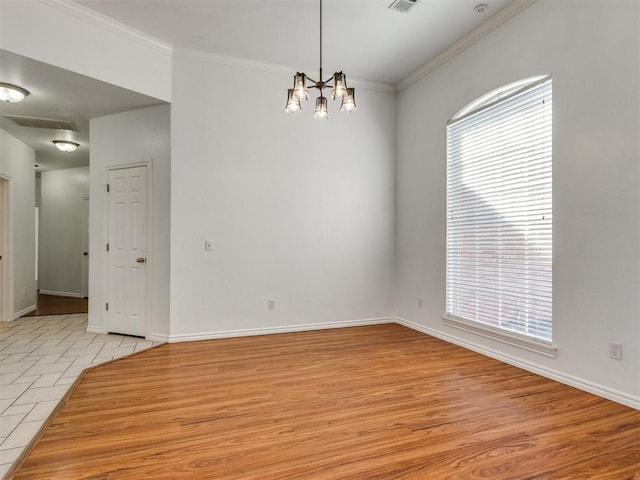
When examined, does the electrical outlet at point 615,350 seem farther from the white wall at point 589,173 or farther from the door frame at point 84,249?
the door frame at point 84,249

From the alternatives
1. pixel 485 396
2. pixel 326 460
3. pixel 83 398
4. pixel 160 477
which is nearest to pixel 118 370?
pixel 83 398

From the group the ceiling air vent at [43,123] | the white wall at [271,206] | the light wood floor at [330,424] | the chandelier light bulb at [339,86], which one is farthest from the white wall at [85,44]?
the light wood floor at [330,424]

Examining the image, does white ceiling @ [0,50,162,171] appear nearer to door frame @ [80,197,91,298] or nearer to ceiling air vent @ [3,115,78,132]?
ceiling air vent @ [3,115,78,132]

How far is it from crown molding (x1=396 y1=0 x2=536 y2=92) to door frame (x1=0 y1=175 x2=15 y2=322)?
6.15 m

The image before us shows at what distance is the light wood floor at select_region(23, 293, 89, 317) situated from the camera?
606 cm

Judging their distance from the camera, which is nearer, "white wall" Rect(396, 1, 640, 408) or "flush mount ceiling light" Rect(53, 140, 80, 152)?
"white wall" Rect(396, 1, 640, 408)

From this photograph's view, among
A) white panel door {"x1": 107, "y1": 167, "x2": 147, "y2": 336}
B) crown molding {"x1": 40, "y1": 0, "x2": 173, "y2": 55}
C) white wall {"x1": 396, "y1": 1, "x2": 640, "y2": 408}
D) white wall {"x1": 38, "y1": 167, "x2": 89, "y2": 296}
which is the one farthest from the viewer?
white wall {"x1": 38, "y1": 167, "x2": 89, "y2": 296}

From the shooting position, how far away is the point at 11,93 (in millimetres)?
3721

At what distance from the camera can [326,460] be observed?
195cm

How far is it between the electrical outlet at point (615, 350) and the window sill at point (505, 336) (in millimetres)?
425

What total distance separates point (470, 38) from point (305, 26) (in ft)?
6.00

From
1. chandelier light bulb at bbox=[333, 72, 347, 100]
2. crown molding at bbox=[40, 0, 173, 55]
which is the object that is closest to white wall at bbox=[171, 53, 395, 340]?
Result: crown molding at bbox=[40, 0, 173, 55]

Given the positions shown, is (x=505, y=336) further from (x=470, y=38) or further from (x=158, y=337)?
(x=158, y=337)

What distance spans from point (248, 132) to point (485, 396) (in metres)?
3.86
